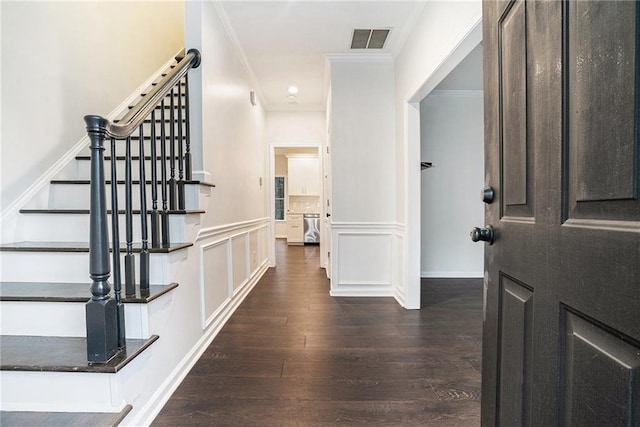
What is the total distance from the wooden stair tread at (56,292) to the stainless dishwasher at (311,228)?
260 inches

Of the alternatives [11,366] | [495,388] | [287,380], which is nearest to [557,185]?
[495,388]

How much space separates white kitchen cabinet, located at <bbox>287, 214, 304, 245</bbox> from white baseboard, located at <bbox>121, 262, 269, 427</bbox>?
18.5 ft

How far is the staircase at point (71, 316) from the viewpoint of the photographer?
1.17 meters

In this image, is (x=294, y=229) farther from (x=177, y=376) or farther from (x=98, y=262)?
(x=98, y=262)

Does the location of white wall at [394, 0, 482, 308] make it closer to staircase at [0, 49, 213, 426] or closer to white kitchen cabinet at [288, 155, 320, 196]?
staircase at [0, 49, 213, 426]

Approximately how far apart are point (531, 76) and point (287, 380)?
1.75 metres

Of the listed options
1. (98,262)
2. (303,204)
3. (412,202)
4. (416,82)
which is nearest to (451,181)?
(412,202)

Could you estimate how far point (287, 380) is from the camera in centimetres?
169

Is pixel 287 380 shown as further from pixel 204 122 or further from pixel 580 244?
pixel 204 122

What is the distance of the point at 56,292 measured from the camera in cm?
144

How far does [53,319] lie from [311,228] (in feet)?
22.7

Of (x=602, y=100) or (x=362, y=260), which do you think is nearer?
(x=602, y=100)

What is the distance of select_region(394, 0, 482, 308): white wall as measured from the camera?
6.02 ft

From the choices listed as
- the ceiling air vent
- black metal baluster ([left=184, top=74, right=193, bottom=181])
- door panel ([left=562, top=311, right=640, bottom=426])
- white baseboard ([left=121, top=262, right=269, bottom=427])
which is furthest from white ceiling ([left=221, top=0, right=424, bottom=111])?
door panel ([left=562, top=311, right=640, bottom=426])
